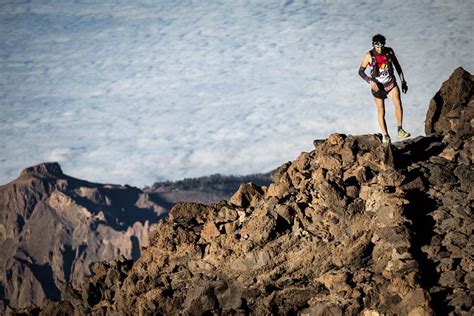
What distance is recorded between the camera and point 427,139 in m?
24.0

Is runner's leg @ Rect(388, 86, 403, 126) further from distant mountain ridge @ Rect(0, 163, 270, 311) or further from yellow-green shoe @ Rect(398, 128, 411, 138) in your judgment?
distant mountain ridge @ Rect(0, 163, 270, 311)

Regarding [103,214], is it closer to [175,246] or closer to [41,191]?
[41,191]

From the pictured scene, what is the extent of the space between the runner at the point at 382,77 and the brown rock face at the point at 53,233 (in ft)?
419

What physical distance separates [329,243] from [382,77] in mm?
6481

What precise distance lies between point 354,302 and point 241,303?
304 centimetres

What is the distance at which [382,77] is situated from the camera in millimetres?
23969

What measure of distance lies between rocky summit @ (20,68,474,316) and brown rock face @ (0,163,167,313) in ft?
419

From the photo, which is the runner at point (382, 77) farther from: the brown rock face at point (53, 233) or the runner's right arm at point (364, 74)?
the brown rock face at point (53, 233)

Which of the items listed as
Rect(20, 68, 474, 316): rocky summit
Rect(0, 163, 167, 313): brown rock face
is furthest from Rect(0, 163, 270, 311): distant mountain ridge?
Rect(20, 68, 474, 316): rocky summit

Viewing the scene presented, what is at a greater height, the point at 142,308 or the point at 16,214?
the point at 142,308

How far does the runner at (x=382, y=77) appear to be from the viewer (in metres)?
23.7

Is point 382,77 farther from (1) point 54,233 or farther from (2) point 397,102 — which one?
(1) point 54,233

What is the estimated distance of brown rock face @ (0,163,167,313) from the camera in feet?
511

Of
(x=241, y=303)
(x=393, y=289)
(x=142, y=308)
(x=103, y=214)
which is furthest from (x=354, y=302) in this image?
(x=103, y=214)
